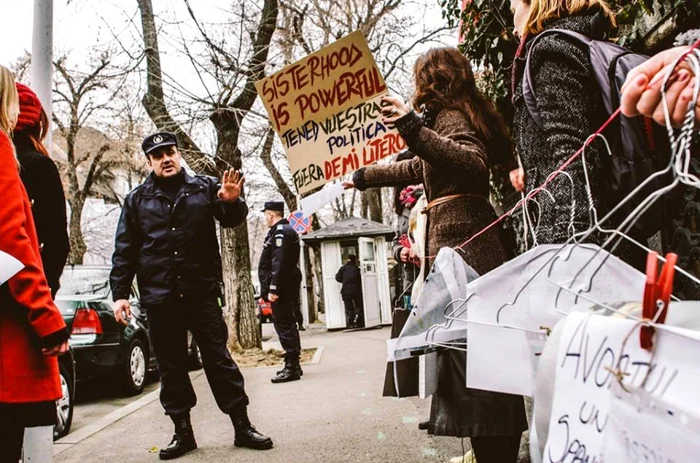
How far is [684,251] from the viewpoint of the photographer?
9.15 feet

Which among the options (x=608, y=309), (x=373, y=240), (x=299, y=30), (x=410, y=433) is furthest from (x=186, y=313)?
(x=373, y=240)

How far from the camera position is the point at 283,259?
7254 mm

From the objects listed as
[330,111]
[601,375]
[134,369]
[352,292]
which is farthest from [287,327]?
[352,292]

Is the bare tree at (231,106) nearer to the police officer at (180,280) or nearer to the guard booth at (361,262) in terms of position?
the police officer at (180,280)

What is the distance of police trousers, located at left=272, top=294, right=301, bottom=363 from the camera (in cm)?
723

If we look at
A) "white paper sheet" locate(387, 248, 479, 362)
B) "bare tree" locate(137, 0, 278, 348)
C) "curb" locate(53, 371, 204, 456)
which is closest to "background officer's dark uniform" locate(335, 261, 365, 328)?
"bare tree" locate(137, 0, 278, 348)

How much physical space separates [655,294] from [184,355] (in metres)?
3.58

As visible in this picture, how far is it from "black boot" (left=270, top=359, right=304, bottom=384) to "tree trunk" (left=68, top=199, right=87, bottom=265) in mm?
17781

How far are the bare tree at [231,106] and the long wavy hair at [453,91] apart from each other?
651 cm

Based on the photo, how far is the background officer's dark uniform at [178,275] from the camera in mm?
3918

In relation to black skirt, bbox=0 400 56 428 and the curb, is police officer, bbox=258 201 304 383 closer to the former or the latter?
the curb

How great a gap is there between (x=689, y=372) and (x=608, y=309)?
26 cm

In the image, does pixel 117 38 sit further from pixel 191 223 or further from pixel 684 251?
pixel 684 251

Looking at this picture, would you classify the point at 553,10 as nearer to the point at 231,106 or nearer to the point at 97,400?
the point at 97,400
